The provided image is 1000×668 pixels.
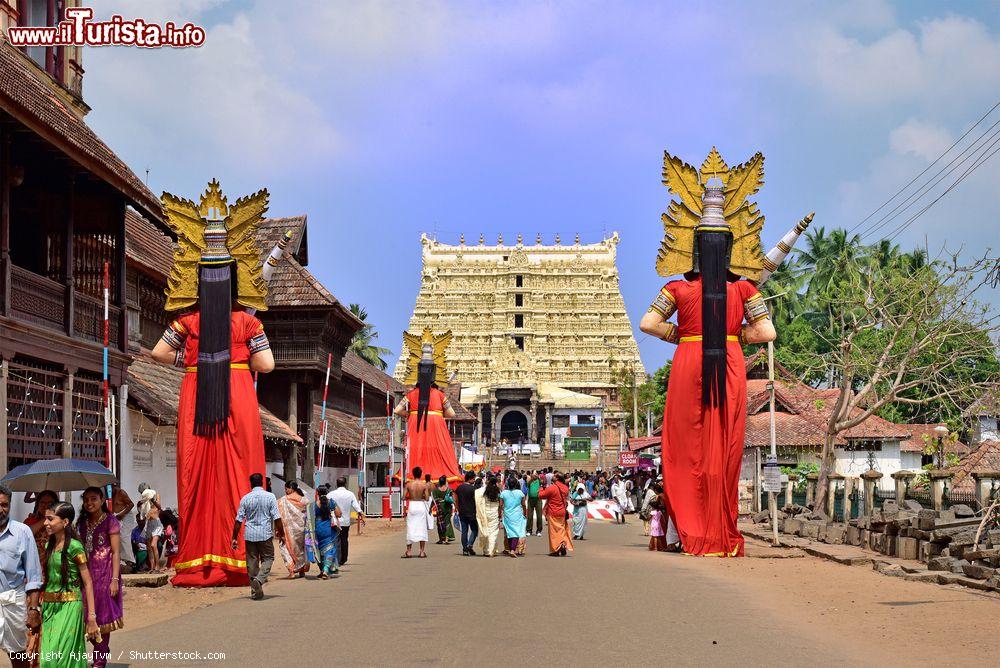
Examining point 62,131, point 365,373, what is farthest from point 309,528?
point 365,373

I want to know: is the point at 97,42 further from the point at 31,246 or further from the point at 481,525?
the point at 481,525

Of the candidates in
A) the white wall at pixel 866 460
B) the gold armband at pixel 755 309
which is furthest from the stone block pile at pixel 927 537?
the white wall at pixel 866 460

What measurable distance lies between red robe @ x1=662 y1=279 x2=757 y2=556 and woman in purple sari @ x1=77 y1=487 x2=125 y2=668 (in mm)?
13200

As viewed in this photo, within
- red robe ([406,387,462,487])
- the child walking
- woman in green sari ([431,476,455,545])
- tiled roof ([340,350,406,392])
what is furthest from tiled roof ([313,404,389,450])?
the child walking

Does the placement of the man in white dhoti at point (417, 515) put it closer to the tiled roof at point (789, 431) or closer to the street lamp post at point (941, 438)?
the street lamp post at point (941, 438)

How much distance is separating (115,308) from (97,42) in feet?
16.9

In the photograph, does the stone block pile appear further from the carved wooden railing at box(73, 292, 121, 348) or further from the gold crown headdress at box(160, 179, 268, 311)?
the carved wooden railing at box(73, 292, 121, 348)

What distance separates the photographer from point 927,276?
94.9 feet

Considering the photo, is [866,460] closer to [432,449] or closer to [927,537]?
[432,449]

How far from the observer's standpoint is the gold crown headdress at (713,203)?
21.5m

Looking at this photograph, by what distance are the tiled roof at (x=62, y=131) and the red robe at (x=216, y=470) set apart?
2483 mm

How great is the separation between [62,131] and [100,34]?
21.7 feet

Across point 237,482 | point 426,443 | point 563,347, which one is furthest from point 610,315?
point 237,482

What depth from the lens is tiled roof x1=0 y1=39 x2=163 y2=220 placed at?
46.9 ft
